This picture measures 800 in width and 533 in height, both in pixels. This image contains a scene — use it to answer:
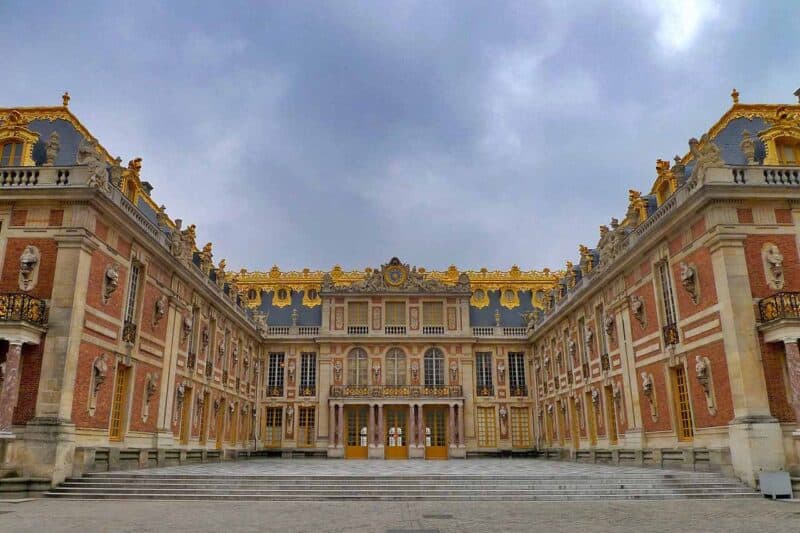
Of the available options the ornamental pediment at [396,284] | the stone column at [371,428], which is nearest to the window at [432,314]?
the ornamental pediment at [396,284]

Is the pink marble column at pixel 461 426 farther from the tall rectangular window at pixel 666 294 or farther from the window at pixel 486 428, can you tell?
the tall rectangular window at pixel 666 294

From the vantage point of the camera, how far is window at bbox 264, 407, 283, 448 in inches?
1519

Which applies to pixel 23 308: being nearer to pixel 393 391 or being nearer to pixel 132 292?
pixel 132 292

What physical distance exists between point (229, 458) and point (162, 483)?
1662 centimetres

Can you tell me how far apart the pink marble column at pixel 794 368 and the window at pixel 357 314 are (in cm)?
2842

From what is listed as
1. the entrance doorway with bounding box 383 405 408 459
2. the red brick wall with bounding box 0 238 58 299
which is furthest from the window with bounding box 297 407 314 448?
the red brick wall with bounding box 0 238 58 299

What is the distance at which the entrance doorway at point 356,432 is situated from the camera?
123 feet

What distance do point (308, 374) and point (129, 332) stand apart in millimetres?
21099

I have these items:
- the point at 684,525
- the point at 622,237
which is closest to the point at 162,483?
the point at 684,525

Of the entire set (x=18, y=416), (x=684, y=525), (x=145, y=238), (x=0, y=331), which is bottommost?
(x=684, y=525)

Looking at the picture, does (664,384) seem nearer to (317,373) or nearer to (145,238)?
(145,238)

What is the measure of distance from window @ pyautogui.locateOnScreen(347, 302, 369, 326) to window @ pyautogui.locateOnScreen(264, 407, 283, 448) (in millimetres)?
7416

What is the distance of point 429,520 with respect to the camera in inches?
419

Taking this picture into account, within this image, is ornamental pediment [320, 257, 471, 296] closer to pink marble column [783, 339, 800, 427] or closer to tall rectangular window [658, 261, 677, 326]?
tall rectangular window [658, 261, 677, 326]
